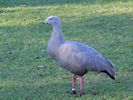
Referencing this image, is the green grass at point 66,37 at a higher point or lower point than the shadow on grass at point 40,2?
higher

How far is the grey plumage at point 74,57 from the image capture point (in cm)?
654

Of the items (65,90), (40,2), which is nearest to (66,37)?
(65,90)

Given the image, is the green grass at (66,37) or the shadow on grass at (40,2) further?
the shadow on grass at (40,2)

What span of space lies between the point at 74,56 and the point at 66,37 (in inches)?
164

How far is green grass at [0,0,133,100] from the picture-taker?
7.04 meters

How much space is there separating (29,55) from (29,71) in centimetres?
109

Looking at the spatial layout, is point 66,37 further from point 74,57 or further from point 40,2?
point 40,2

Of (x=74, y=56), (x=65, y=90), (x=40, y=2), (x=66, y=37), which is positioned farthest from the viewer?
(x=40, y=2)

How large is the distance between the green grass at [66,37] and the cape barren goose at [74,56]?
39 cm

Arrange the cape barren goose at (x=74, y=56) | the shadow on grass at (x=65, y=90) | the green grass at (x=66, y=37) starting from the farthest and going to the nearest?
the green grass at (x=66, y=37)
the shadow on grass at (x=65, y=90)
the cape barren goose at (x=74, y=56)

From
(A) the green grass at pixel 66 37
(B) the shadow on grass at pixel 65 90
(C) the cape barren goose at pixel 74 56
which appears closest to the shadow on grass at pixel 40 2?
(A) the green grass at pixel 66 37

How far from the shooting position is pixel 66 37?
10703 mm

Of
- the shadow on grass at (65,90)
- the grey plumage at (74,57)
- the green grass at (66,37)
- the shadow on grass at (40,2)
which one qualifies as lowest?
the shadow on grass at (40,2)

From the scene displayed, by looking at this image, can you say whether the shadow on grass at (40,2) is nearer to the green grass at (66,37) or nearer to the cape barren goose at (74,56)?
the green grass at (66,37)
